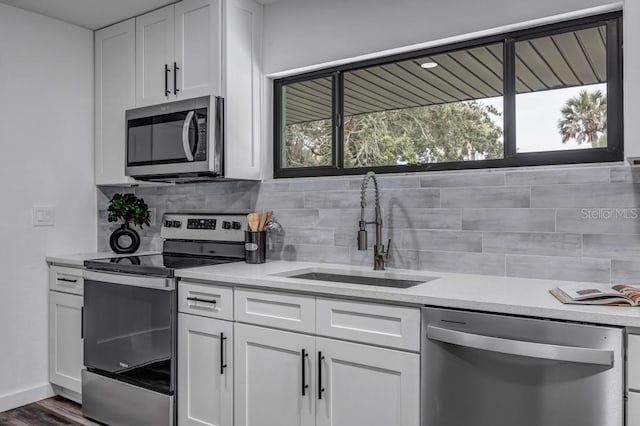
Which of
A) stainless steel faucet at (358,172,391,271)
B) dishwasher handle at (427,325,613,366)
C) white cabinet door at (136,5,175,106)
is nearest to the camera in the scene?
dishwasher handle at (427,325,613,366)

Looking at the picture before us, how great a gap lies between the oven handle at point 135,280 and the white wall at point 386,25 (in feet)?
3.25

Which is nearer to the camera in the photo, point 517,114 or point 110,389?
point 517,114

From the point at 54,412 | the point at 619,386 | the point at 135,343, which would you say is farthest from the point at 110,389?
the point at 619,386

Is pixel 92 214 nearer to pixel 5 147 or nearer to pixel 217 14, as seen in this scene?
pixel 5 147

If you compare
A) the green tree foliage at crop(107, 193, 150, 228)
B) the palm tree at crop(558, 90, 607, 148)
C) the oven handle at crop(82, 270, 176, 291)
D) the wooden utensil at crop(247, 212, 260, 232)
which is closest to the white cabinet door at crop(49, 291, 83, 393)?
the oven handle at crop(82, 270, 176, 291)

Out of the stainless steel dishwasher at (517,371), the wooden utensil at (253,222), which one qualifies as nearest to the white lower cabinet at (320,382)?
the stainless steel dishwasher at (517,371)

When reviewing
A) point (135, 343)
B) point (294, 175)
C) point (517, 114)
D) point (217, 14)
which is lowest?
point (135, 343)

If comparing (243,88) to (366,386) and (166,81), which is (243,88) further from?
(366,386)

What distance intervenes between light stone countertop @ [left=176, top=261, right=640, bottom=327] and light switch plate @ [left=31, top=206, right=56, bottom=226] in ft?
4.51

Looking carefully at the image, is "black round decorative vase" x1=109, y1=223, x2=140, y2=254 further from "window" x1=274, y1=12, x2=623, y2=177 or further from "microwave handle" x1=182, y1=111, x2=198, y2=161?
"window" x1=274, y1=12, x2=623, y2=177

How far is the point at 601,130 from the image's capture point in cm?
206

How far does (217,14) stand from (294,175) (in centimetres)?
102

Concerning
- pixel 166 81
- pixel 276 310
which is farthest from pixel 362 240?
pixel 166 81

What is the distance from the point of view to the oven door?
2447mm
